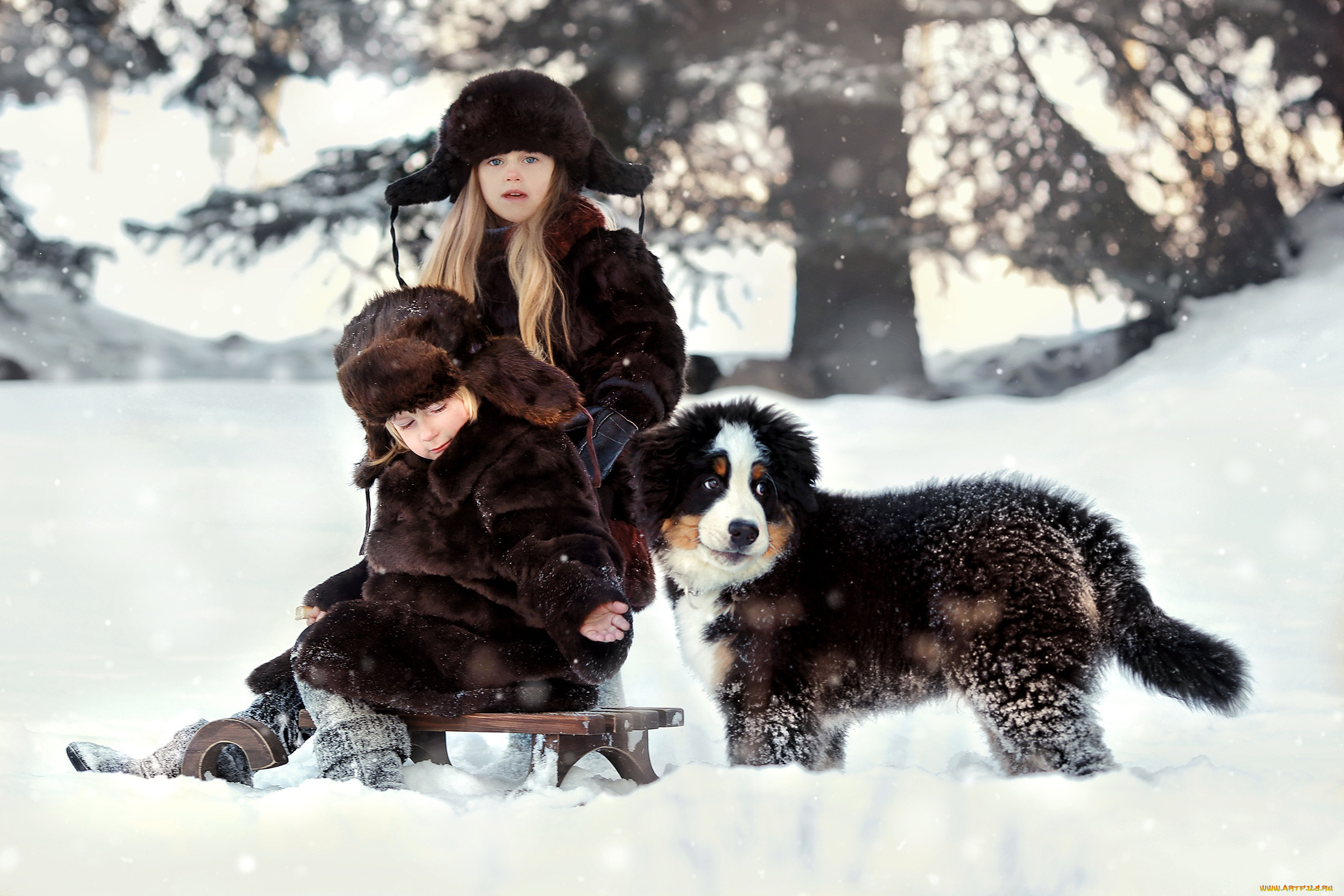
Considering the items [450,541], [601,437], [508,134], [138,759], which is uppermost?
[508,134]

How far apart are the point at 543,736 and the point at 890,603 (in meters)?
1.18

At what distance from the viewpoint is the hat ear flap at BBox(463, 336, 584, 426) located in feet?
10.4

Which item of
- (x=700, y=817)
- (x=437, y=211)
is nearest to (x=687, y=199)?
(x=437, y=211)

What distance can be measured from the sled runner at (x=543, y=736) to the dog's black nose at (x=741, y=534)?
0.58 metres

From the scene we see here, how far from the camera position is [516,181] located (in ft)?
12.1

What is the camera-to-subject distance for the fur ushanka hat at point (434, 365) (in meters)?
3.04

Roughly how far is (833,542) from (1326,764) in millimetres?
1956

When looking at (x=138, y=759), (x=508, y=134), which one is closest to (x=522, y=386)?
(x=508, y=134)

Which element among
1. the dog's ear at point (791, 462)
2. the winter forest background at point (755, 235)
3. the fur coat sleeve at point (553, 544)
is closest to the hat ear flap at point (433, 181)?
the fur coat sleeve at point (553, 544)

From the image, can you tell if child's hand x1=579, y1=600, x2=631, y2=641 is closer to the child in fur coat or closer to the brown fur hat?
the child in fur coat

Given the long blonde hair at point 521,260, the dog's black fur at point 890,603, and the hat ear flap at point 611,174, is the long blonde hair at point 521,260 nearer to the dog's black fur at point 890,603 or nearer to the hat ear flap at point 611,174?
the hat ear flap at point 611,174

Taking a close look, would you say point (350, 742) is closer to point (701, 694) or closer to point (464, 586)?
point (464, 586)

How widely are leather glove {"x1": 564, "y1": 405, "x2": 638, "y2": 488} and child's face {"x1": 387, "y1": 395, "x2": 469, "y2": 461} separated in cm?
38

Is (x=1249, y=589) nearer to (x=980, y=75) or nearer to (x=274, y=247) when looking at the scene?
(x=980, y=75)
